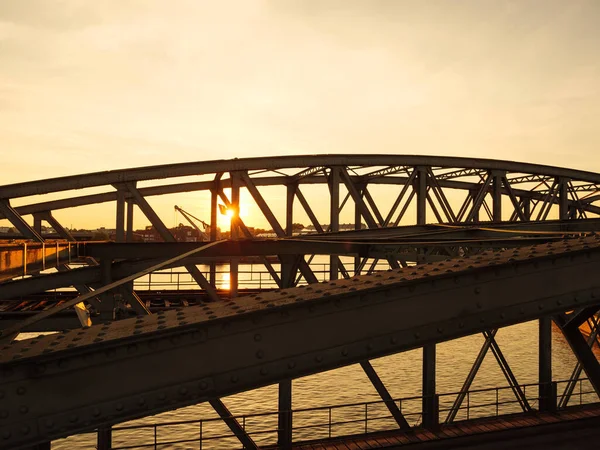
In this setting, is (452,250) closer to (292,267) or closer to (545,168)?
(292,267)

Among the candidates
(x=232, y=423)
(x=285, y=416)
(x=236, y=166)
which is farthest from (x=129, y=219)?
(x=285, y=416)

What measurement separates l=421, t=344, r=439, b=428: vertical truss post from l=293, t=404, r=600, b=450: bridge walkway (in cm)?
29

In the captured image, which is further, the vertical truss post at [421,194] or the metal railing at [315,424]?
the metal railing at [315,424]

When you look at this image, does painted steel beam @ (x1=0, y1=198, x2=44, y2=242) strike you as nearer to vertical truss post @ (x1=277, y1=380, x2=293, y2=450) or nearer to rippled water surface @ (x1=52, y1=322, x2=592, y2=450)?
vertical truss post @ (x1=277, y1=380, x2=293, y2=450)

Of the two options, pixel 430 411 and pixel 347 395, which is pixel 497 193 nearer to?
pixel 430 411

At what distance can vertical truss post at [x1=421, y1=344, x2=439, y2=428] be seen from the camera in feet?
52.0

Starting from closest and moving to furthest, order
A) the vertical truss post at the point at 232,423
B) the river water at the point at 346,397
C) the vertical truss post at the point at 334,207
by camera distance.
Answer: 1. the vertical truss post at the point at 232,423
2. the vertical truss post at the point at 334,207
3. the river water at the point at 346,397

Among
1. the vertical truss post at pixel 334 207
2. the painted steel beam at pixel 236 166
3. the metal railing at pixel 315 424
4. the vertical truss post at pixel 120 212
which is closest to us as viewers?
the vertical truss post at pixel 120 212

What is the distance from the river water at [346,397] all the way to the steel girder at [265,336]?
59.8 ft

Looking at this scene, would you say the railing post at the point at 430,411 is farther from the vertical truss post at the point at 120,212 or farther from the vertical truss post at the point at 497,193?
the vertical truss post at the point at 120,212

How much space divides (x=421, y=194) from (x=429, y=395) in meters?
6.46

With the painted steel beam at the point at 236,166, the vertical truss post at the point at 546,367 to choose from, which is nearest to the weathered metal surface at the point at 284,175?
the painted steel beam at the point at 236,166

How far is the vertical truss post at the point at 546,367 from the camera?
17156 mm

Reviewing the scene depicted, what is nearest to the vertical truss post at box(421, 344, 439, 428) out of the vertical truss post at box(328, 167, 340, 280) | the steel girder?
the vertical truss post at box(328, 167, 340, 280)
